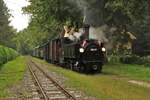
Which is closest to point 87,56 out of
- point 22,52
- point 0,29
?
point 0,29

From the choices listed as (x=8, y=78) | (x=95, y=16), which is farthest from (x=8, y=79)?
(x=95, y=16)

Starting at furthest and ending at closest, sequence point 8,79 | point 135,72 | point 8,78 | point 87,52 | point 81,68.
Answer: point 135,72, point 81,68, point 87,52, point 8,78, point 8,79

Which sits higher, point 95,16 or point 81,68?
point 95,16

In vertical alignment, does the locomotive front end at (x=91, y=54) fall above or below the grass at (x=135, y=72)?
above

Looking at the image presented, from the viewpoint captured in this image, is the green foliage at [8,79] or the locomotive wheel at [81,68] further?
the locomotive wheel at [81,68]

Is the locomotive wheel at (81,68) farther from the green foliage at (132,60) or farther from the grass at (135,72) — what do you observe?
the green foliage at (132,60)

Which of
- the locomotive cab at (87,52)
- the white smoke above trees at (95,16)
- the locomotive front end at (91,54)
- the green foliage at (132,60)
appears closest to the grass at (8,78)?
the locomotive cab at (87,52)

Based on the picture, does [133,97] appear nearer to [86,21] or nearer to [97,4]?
[86,21]

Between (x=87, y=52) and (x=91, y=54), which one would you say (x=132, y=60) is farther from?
(x=87, y=52)

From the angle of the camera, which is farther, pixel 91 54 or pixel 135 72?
pixel 135 72

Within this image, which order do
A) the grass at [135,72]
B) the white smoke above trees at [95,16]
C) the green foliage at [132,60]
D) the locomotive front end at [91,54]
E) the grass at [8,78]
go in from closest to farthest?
the grass at [8,78] → the grass at [135,72] → the locomotive front end at [91,54] → the white smoke above trees at [95,16] → the green foliage at [132,60]

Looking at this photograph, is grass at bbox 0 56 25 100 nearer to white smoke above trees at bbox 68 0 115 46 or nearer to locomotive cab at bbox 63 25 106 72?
locomotive cab at bbox 63 25 106 72

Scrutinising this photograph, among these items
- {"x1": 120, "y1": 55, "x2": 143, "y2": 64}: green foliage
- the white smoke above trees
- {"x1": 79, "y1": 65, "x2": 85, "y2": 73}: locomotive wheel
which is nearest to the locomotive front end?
{"x1": 79, "y1": 65, "x2": 85, "y2": 73}: locomotive wheel

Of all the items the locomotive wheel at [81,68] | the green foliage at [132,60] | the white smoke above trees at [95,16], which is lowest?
the locomotive wheel at [81,68]
